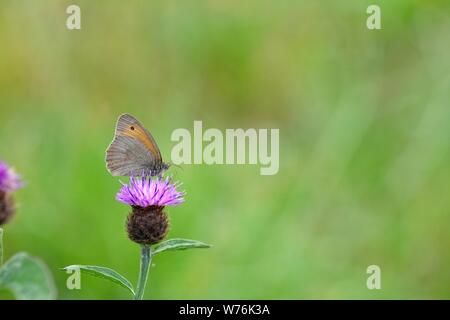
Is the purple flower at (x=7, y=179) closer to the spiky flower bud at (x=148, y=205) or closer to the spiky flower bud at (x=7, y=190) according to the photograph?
the spiky flower bud at (x=7, y=190)

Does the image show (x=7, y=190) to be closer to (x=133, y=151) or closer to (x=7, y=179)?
(x=7, y=179)

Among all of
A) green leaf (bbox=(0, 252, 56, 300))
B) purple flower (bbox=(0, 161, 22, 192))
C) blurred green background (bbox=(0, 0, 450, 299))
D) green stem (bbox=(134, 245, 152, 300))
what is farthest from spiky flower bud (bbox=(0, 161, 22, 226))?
blurred green background (bbox=(0, 0, 450, 299))

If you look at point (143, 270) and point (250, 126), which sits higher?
point (250, 126)

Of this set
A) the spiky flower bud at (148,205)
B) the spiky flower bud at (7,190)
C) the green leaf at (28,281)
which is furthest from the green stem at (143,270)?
the spiky flower bud at (7,190)

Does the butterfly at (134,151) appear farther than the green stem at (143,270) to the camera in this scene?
Yes

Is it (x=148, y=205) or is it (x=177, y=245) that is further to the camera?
(x=148, y=205)

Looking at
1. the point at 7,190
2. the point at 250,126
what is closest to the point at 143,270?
the point at 7,190
